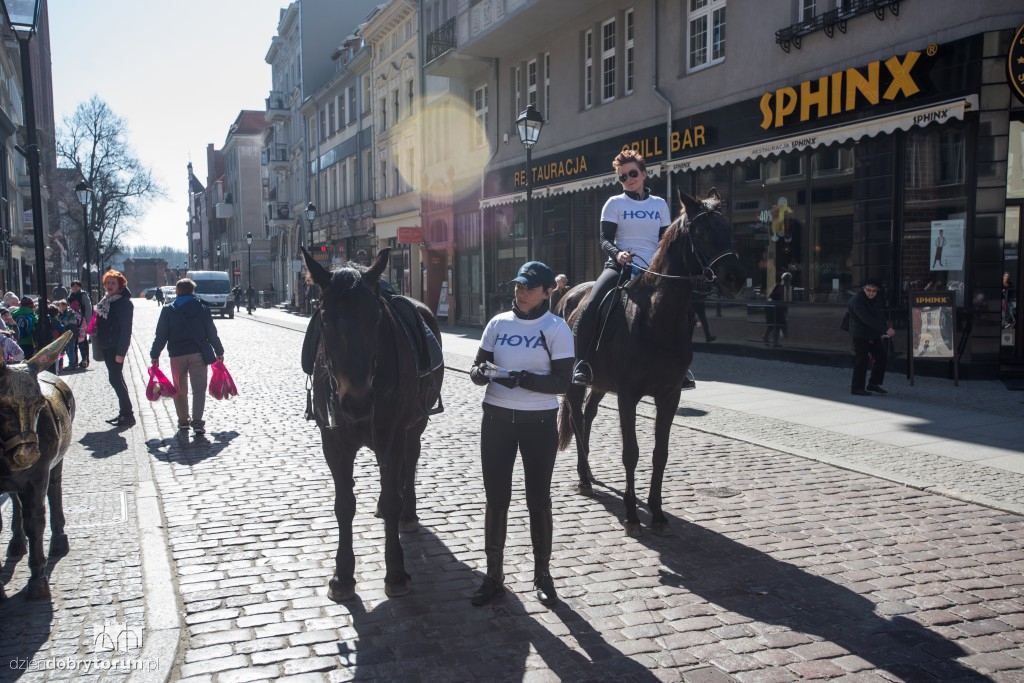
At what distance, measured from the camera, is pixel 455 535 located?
5.96m

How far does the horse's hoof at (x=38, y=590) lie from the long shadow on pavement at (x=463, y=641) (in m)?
1.79

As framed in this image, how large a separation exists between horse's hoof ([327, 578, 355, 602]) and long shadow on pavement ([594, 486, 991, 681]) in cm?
194

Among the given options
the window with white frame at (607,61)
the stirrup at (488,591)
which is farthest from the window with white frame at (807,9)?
the stirrup at (488,591)

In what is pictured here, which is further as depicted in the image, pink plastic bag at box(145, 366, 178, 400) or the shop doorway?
the shop doorway

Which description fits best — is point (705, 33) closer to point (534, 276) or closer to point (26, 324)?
point (26, 324)

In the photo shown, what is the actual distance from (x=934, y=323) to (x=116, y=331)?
11.8 metres

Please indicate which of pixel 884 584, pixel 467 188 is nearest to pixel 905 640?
pixel 884 584

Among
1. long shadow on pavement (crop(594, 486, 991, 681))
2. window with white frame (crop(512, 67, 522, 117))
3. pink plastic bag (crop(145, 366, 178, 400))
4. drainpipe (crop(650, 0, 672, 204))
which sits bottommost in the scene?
long shadow on pavement (crop(594, 486, 991, 681))

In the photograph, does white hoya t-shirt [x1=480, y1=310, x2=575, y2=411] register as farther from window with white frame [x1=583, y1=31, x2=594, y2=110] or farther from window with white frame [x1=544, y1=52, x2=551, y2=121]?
window with white frame [x1=544, y1=52, x2=551, y2=121]

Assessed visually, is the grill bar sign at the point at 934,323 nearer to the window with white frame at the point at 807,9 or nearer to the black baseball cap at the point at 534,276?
the window with white frame at the point at 807,9

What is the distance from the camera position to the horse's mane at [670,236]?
611 centimetres

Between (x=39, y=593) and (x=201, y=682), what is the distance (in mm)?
1628

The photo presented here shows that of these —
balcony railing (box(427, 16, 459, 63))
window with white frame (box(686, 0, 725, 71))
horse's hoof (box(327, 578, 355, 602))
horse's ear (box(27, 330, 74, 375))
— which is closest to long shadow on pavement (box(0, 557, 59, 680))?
horse's ear (box(27, 330, 74, 375))

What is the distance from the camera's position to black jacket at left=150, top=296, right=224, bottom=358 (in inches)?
396
